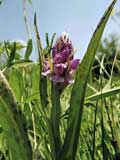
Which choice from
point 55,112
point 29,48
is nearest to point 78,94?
point 55,112

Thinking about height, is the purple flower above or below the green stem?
above

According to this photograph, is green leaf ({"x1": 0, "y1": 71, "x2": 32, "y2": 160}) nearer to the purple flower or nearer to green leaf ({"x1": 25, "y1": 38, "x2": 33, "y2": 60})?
the purple flower

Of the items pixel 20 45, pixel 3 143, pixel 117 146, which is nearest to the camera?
pixel 117 146

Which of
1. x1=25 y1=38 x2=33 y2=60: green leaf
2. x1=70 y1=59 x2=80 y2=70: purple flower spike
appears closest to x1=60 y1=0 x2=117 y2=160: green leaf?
x1=70 y1=59 x2=80 y2=70: purple flower spike

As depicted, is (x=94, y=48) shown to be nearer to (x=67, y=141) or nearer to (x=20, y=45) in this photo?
(x=67, y=141)

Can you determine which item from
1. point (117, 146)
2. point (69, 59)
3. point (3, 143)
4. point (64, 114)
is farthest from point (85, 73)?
point (3, 143)

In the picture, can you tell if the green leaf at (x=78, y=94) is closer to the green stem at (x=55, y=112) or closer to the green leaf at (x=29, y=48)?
the green stem at (x=55, y=112)

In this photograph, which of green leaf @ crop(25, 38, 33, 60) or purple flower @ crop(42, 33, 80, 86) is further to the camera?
green leaf @ crop(25, 38, 33, 60)
